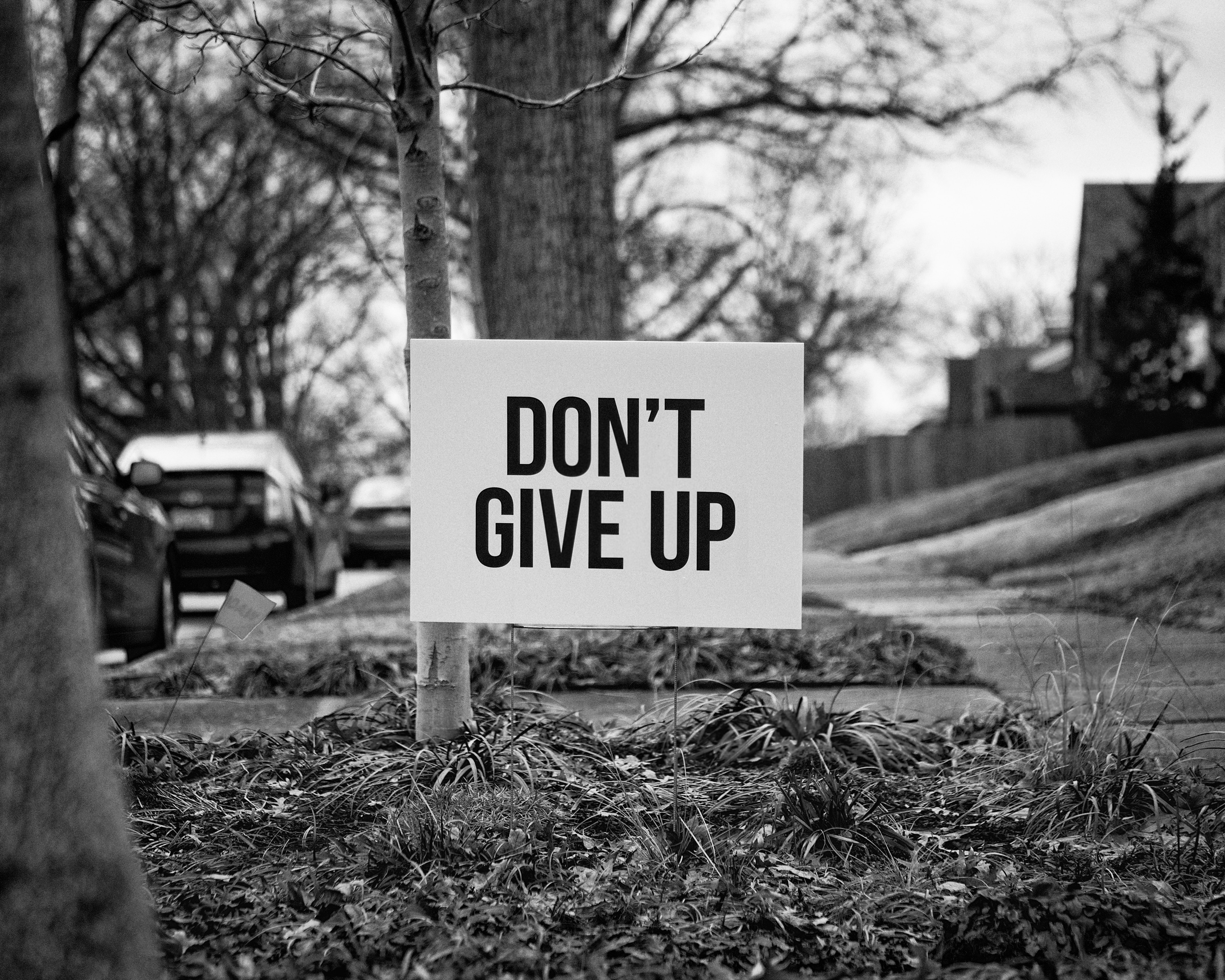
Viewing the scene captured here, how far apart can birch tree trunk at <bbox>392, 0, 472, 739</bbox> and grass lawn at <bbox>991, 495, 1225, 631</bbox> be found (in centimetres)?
447

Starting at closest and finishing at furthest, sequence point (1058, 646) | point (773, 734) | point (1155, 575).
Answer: point (773, 734) < point (1058, 646) < point (1155, 575)

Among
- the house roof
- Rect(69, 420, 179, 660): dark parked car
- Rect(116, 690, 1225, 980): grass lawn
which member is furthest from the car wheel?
the house roof

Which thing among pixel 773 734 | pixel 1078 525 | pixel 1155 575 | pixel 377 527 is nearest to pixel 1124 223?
pixel 377 527

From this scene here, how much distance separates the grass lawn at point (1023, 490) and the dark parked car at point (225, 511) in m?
8.90

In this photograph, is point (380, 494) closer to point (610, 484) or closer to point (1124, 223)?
point (610, 484)

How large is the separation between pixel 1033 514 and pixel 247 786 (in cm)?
1328

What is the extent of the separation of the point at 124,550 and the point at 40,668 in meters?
5.62

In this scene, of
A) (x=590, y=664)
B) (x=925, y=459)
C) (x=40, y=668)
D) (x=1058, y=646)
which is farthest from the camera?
(x=925, y=459)

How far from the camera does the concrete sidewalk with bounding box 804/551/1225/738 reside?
438 centimetres

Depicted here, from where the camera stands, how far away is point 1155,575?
29.0 feet

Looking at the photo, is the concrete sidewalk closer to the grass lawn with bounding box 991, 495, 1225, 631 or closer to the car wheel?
the grass lawn with bounding box 991, 495, 1225, 631

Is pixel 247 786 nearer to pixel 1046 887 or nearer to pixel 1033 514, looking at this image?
pixel 1046 887

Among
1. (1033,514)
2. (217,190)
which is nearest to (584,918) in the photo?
(1033,514)

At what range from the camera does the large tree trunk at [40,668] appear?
1.88m
